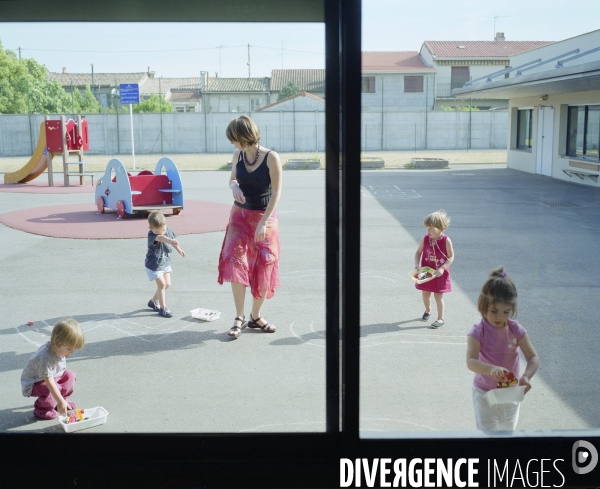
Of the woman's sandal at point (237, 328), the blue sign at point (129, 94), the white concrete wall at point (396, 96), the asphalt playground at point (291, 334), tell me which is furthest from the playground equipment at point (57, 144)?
the woman's sandal at point (237, 328)

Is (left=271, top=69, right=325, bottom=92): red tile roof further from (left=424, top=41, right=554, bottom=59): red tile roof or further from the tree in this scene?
(left=424, top=41, right=554, bottom=59): red tile roof

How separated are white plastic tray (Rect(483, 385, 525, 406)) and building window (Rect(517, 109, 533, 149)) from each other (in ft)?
63.5

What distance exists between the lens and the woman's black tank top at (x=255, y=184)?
444 centimetres

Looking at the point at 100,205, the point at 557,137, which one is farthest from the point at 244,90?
the point at 557,137

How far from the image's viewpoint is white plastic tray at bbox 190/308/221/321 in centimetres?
511

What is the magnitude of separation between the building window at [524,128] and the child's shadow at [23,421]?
1949 cm

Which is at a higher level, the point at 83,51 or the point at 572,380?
the point at 83,51

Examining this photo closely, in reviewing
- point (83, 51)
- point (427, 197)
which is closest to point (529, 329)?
point (83, 51)

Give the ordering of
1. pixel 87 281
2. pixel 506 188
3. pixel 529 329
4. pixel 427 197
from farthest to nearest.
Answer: pixel 506 188 < pixel 427 197 < pixel 87 281 < pixel 529 329

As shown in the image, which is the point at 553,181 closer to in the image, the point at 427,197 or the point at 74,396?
the point at 427,197

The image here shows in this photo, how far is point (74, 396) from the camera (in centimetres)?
365

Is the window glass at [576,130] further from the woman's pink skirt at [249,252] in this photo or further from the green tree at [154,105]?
the woman's pink skirt at [249,252]

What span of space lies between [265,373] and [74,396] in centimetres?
105

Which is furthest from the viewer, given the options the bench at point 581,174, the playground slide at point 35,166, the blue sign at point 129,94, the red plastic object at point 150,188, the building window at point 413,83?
the building window at point 413,83
